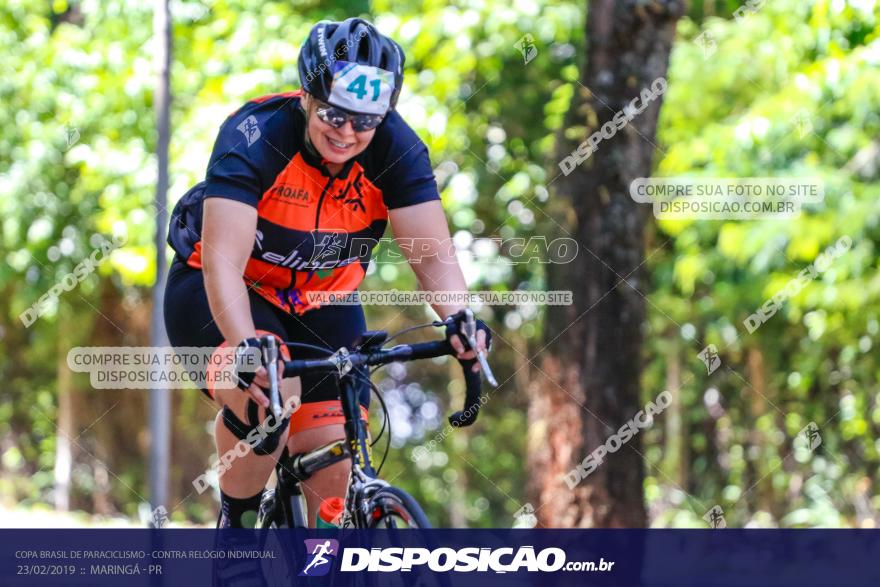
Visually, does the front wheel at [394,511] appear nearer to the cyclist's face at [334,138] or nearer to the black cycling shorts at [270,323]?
the black cycling shorts at [270,323]

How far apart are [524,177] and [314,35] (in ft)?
18.7

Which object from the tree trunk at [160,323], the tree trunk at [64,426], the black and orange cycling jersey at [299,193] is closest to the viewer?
the black and orange cycling jersey at [299,193]

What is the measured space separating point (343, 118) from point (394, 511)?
3.22 ft

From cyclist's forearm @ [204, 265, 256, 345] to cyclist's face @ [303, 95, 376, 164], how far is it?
0.40m

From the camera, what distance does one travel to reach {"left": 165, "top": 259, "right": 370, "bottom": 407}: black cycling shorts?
3418mm

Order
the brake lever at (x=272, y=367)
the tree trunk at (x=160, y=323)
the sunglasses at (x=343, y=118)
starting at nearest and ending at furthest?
the brake lever at (x=272, y=367), the sunglasses at (x=343, y=118), the tree trunk at (x=160, y=323)

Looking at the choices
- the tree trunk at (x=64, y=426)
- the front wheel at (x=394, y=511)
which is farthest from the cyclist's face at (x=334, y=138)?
the tree trunk at (x=64, y=426)

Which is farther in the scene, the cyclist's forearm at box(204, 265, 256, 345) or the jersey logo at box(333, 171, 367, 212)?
the jersey logo at box(333, 171, 367, 212)

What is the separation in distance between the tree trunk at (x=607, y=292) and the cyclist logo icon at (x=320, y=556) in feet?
9.84

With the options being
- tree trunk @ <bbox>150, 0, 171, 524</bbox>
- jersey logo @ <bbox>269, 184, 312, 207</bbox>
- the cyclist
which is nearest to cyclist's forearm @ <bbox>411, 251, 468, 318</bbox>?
the cyclist

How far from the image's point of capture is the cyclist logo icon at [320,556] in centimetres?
319

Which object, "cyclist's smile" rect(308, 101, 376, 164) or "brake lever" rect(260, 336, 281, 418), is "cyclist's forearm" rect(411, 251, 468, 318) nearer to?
"cyclist's smile" rect(308, 101, 376, 164)

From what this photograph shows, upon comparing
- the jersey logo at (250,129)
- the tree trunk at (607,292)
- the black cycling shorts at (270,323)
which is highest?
the tree trunk at (607,292)

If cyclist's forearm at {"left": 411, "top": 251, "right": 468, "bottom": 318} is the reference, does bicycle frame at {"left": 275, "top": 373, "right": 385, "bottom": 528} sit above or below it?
below
